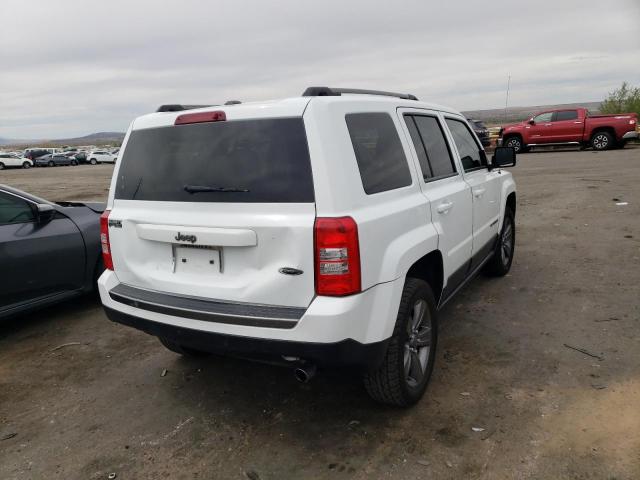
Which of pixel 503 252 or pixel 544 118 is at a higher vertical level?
pixel 544 118

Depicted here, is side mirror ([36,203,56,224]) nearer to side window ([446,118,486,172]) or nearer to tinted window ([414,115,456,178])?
tinted window ([414,115,456,178])

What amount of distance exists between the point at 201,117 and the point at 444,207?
1.67 meters

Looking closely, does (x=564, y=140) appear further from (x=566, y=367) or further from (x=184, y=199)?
(x=184, y=199)

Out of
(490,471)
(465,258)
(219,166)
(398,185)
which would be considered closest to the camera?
(490,471)

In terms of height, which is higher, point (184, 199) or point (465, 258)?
point (184, 199)

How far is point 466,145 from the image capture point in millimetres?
4422

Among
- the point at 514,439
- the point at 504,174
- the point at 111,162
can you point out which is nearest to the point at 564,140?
the point at 504,174

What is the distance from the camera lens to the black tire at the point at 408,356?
9.14ft

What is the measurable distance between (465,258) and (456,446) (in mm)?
1611

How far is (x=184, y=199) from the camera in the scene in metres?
2.77

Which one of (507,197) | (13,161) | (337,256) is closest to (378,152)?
(337,256)

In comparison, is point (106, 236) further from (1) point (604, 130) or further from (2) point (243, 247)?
(1) point (604, 130)

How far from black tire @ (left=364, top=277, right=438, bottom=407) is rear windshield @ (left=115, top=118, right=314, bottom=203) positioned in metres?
0.92

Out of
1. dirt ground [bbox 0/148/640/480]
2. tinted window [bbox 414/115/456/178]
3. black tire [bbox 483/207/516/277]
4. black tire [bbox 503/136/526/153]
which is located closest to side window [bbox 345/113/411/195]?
tinted window [bbox 414/115/456/178]
